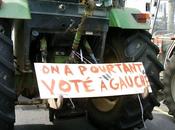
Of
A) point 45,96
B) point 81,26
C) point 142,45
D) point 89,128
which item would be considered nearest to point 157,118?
point 89,128

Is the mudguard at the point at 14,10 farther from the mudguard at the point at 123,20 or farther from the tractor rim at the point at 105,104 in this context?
the tractor rim at the point at 105,104

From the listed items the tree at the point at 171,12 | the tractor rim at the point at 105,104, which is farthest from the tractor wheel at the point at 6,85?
the tree at the point at 171,12

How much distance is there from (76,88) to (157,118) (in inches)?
112

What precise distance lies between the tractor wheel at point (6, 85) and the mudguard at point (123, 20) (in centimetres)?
131

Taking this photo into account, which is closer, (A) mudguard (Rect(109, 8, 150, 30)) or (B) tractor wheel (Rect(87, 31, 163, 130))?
(A) mudguard (Rect(109, 8, 150, 30))

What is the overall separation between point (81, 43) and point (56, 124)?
165 cm

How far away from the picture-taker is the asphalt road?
6145 millimetres

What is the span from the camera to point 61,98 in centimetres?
416

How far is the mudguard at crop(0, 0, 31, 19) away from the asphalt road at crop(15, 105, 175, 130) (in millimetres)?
2191

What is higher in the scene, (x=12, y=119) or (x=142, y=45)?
(x=142, y=45)

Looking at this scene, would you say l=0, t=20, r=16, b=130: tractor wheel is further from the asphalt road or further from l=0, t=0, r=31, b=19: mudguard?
the asphalt road

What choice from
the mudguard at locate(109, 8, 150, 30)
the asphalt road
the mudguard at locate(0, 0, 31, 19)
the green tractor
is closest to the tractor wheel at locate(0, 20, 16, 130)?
the green tractor

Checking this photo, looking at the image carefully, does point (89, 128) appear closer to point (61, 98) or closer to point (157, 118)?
point (157, 118)

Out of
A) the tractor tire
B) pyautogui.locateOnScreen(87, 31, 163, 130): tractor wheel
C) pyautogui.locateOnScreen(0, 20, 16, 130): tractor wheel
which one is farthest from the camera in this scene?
the tractor tire
